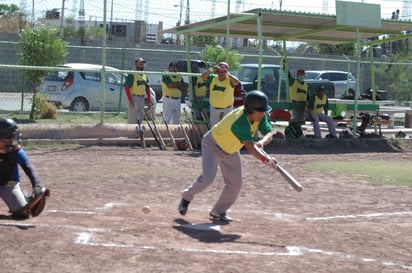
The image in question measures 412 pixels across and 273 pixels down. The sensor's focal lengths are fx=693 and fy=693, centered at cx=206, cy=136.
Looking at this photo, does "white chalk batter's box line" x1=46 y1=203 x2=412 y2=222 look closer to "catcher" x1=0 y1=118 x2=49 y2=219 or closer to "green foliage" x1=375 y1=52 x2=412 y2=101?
"catcher" x1=0 y1=118 x2=49 y2=219

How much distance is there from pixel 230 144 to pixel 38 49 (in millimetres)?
13125

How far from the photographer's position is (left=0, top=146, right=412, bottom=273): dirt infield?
6.17m

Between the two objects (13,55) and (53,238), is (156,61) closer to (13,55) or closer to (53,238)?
(13,55)

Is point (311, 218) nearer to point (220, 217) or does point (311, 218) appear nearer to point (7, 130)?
point (220, 217)

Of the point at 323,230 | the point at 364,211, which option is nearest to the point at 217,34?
the point at 364,211

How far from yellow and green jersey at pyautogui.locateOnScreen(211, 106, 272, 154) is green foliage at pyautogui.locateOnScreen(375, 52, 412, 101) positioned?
72.6 ft

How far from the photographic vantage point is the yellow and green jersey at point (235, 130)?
24.9ft

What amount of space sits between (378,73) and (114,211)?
84.4 feet

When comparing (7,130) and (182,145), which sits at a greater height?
(7,130)

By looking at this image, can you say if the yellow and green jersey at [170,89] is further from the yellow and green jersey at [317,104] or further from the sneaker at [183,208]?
the sneaker at [183,208]

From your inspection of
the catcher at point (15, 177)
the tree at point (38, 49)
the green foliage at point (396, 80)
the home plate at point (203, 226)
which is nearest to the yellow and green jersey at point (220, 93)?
the tree at point (38, 49)

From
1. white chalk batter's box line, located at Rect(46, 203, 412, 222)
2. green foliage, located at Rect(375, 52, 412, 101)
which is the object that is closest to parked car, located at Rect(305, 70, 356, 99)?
green foliage, located at Rect(375, 52, 412, 101)

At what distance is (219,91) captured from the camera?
15039 millimetres

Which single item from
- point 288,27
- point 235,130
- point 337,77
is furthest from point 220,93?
point 337,77
